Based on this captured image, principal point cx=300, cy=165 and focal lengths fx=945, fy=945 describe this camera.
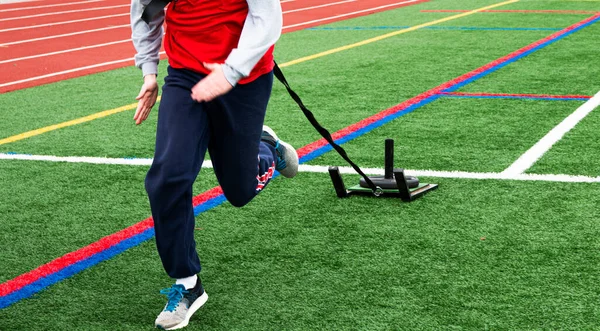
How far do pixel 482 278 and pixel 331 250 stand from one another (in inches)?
30.0

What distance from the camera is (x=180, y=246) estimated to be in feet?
11.5

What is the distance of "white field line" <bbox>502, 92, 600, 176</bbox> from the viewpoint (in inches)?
226

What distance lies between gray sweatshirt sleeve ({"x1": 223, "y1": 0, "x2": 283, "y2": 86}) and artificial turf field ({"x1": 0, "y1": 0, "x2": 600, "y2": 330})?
97 centimetres

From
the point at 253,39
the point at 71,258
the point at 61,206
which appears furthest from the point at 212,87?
the point at 61,206

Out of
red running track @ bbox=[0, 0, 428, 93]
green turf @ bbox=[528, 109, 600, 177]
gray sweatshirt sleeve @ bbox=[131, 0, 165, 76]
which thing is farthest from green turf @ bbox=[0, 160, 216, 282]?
red running track @ bbox=[0, 0, 428, 93]

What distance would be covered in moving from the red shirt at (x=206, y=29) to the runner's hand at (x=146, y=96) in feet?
0.83

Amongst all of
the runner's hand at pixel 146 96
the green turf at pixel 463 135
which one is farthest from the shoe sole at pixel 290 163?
the green turf at pixel 463 135

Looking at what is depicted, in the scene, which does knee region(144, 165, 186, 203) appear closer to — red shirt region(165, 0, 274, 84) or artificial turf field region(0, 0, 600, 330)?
red shirt region(165, 0, 274, 84)

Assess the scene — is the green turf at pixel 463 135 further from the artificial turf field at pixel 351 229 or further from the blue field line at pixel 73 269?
the blue field line at pixel 73 269

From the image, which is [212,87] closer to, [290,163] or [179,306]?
[179,306]

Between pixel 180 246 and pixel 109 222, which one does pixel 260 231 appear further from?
pixel 180 246

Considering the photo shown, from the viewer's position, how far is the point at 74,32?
1697 cm

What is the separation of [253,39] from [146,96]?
0.66 metres

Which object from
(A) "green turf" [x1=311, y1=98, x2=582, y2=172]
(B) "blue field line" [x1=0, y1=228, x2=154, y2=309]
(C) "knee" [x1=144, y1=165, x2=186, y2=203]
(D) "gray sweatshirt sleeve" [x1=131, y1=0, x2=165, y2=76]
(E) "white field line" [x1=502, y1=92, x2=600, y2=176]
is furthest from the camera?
(A) "green turf" [x1=311, y1=98, x2=582, y2=172]
